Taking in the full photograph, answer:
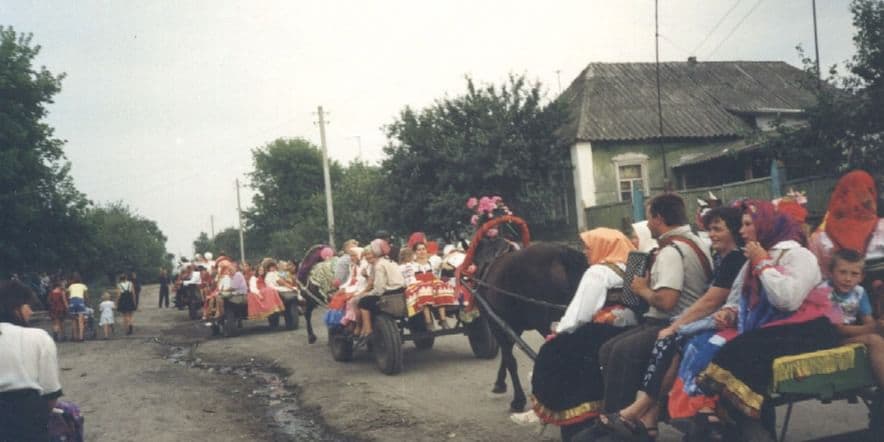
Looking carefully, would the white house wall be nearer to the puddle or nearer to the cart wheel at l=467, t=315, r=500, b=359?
the puddle

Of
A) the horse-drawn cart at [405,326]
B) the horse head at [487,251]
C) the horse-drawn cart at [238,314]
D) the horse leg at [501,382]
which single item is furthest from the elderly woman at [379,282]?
the horse-drawn cart at [238,314]

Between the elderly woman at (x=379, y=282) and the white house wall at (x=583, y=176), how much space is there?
16368 mm

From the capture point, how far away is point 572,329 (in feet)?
16.5

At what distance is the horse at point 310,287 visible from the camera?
14.4 m

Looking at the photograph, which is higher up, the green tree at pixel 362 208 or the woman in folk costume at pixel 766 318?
the green tree at pixel 362 208

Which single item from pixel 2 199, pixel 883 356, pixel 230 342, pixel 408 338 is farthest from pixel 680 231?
pixel 2 199

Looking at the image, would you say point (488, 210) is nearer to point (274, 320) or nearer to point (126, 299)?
point (274, 320)

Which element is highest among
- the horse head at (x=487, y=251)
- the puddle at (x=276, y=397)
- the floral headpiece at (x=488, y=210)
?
the floral headpiece at (x=488, y=210)

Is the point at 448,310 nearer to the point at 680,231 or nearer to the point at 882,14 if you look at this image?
the point at 680,231

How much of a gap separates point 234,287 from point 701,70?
76.8ft

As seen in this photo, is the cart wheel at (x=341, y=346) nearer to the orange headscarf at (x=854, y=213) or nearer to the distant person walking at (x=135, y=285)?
the orange headscarf at (x=854, y=213)

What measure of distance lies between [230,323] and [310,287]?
13.0 ft

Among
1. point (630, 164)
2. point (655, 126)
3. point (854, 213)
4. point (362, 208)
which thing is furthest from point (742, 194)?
point (362, 208)

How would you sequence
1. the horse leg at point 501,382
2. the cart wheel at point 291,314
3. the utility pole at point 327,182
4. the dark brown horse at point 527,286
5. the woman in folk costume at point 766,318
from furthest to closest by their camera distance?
the utility pole at point 327,182, the cart wheel at point 291,314, the horse leg at point 501,382, the dark brown horse at point 527,286, the woman in folk costume at point 766,318
